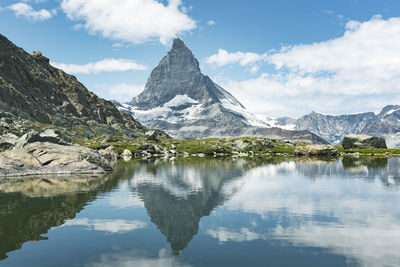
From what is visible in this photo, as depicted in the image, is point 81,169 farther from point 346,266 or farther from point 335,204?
point 346,266

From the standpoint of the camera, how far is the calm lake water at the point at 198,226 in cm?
2252

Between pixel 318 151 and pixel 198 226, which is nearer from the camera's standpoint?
pixel 198 226

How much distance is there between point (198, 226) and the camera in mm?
31297

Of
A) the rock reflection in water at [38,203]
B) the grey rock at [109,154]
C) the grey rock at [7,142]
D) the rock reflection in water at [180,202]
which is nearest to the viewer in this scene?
the rock reflection in water at [38,203]

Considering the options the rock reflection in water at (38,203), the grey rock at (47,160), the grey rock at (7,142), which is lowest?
the rock reflection in water at (38,203)

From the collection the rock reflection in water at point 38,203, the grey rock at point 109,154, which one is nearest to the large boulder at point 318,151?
the grey rock at point 109,154

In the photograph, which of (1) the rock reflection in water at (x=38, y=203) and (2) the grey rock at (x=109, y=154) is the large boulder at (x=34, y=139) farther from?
(2) the grey rock at (x=109, y=154)

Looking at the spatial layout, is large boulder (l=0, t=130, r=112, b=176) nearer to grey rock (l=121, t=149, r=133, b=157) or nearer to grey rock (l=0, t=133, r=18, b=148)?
grey rock (l=0, t=133, r=18, b=148)

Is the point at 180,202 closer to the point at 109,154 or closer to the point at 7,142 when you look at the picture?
the point at 7,142

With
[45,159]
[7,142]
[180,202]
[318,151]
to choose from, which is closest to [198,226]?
[180,202]

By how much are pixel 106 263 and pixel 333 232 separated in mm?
19594

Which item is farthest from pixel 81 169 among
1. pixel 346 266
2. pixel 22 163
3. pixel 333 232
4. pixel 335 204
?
pixel 346 266

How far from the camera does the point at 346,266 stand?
20.8 m

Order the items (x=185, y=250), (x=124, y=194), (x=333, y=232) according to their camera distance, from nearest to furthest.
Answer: (x=185, y=250) < (x=333, y=232) < (x=124, y=194)
